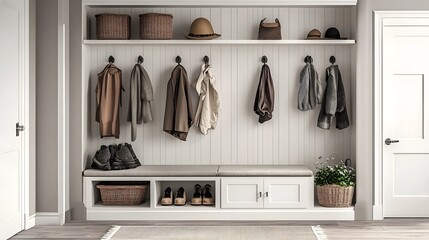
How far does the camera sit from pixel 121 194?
640cm

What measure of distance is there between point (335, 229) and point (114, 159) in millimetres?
2166

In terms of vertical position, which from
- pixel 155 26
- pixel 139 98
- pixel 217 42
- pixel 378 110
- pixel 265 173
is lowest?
pixel 265 173

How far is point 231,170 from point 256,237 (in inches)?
36.7

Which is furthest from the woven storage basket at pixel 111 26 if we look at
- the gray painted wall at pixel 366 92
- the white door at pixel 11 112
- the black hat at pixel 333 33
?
the gray painted wall at pixel 366 92

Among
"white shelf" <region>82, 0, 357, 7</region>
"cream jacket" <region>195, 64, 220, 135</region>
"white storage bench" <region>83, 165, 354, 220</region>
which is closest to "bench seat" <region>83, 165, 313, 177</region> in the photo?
"white storage bench" <region>83, 165, 354, 220</region>

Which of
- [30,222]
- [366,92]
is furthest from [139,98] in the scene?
[366,92]

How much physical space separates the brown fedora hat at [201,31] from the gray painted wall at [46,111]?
4.17 feet

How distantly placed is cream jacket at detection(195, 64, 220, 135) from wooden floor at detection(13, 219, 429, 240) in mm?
1008

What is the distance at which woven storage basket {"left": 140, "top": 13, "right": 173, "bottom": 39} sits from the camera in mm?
6398

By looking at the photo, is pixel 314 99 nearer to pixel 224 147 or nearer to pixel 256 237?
pixel 224 147

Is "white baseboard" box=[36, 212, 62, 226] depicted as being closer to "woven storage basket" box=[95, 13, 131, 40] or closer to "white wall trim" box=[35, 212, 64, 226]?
"white wall trim" box=[35, 212, 64, 226]

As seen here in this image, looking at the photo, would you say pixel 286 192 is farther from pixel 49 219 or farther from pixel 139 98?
pixel 49 219

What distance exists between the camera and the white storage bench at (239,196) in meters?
6.28

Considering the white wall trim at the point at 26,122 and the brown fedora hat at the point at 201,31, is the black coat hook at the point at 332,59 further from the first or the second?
the white wall trim at the point at 26,122
